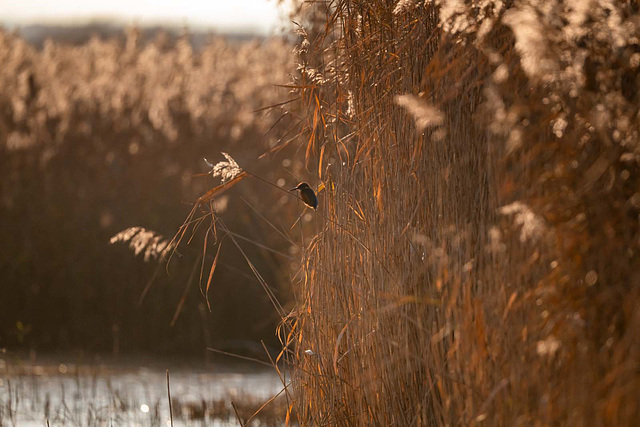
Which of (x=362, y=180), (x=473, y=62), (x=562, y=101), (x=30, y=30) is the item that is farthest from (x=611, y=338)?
(x=30, y=30)

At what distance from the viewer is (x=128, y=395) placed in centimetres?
625

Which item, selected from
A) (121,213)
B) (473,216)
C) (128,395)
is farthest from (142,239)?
(121,213)

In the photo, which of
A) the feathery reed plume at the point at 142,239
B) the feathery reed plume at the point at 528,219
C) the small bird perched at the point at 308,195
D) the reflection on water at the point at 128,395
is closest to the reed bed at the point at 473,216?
the feathery reed plume at the point at 528,219

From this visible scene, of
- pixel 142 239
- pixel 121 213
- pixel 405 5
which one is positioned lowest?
pixel 121 213

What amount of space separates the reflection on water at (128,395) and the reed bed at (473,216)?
6.20 feet

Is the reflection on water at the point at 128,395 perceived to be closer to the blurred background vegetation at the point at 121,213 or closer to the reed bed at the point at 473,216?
the blurred background vegetation at the point at 121,213

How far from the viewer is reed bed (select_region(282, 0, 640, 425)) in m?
2.50

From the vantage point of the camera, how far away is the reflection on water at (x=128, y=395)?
5.31m

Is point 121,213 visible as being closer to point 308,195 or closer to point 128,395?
point 128,395

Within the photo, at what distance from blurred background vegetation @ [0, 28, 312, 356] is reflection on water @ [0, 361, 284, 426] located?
61cm

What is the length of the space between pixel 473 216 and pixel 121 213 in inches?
265

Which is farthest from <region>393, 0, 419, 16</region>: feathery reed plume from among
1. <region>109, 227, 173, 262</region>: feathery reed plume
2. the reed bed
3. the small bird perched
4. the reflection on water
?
the reflection on water

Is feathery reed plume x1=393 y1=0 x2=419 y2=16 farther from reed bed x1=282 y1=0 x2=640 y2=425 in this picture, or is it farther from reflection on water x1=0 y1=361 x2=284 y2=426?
reflection on water x1=0 y1=361 x2=284 y2=426

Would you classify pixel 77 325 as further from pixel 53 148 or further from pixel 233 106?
pixel 233 106
